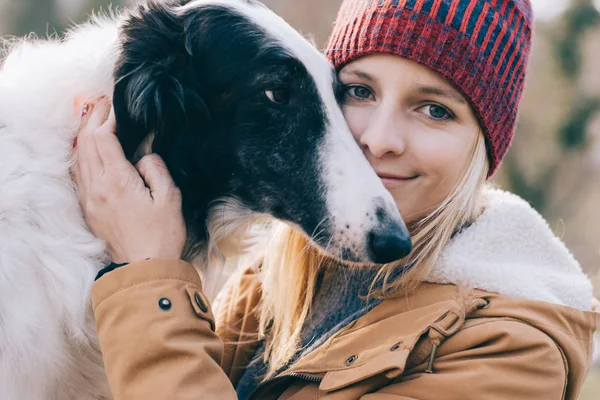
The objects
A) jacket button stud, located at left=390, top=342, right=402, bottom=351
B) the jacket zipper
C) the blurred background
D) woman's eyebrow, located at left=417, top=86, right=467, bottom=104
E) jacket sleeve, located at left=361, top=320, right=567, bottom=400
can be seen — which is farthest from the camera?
the blurred background

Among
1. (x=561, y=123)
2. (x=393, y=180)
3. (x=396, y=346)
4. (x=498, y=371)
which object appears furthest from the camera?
(x=561, y=123)

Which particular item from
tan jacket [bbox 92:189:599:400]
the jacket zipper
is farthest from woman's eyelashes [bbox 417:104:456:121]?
the jacket zipper

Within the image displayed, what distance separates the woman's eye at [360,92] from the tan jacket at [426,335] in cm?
56

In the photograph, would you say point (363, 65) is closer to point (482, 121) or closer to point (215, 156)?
point (482, 121)

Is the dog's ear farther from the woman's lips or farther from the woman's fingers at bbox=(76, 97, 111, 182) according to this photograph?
the woman's lips

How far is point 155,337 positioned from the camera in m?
1.72

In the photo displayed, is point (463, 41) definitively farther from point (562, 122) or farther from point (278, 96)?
point (562, 122)

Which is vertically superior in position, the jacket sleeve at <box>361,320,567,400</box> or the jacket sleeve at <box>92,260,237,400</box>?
the jacket sleeve at <box>361,320,567,400</box>

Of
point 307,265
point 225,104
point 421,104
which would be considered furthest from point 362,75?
point 307,265

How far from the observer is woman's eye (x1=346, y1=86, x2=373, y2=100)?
7.04 ft

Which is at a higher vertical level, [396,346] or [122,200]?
[122,200]

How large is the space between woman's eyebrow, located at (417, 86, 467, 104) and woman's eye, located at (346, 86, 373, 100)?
190mm

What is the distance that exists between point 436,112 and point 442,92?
0.07m

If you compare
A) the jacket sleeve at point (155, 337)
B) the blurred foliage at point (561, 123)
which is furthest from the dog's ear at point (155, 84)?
the blurred foliage at point (561, 123)
